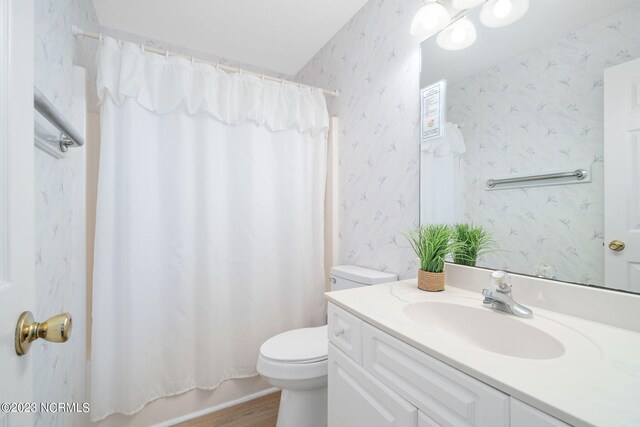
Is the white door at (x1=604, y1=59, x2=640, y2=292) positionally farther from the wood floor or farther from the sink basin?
the wood floor

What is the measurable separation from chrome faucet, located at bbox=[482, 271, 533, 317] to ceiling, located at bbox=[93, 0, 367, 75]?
172 cm

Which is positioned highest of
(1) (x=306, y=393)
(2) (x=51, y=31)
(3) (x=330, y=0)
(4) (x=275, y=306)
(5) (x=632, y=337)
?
(3) (x=330, y=0)

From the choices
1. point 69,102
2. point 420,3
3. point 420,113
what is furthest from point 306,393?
point 420,3

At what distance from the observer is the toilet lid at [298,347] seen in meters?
1.23

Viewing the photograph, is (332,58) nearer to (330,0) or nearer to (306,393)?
(330,0)

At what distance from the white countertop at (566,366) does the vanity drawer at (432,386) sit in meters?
0.02

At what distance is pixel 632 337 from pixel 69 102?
2.20 meters

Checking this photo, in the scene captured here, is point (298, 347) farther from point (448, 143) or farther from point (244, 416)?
point (448, 143)

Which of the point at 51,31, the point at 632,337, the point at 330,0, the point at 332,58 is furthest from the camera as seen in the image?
the point at 332,58

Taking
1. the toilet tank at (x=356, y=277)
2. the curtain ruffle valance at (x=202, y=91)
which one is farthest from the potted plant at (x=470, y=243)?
the curtain ruffle valance at (x=202, y=91)

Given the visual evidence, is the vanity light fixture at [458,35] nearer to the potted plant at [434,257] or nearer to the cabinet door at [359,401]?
the potted plant at [434,257]

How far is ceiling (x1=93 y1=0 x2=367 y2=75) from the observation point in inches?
64.1

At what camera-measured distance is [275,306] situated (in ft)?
5.74

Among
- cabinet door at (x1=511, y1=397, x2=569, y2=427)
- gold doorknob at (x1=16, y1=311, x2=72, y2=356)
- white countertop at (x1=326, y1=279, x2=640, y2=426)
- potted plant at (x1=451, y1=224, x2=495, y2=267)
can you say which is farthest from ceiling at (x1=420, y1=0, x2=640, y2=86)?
gold doorknob at (x1=16, y1=311, x2=72, y2=356)
